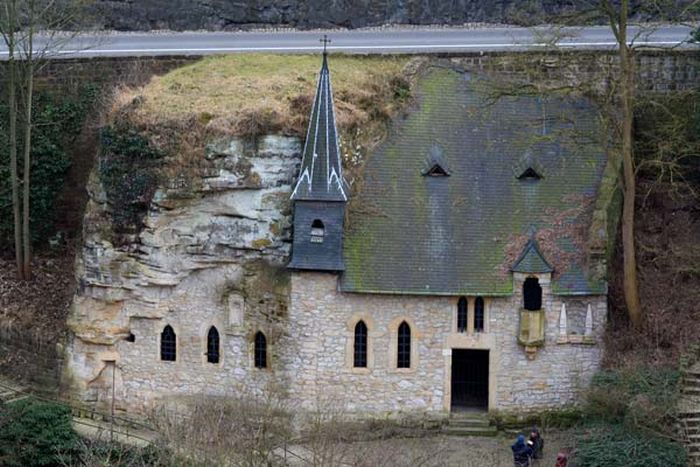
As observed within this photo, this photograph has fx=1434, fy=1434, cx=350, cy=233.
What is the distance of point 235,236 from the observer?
40.2m

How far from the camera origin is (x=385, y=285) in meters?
39.3

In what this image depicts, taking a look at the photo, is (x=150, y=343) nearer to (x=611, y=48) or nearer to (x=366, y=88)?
(x=366, y=88)

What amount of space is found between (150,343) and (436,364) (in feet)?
26.9

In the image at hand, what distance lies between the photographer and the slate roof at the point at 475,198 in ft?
130

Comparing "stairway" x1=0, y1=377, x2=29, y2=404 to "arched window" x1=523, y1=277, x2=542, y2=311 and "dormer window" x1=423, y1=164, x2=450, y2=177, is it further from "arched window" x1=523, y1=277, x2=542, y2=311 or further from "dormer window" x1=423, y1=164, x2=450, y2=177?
"arched window" x1=523, y1=277, x2=542, y2=311

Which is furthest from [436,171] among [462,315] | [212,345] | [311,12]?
[311,12]

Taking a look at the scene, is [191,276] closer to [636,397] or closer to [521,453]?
[521,453]

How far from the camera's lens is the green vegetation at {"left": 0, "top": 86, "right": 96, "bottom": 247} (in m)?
44.7

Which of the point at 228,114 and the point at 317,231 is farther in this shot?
the point at 228,114

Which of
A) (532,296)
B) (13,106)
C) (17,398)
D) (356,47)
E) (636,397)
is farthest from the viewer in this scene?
(356,47)

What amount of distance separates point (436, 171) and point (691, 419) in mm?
10100

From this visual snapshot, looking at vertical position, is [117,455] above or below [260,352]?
below

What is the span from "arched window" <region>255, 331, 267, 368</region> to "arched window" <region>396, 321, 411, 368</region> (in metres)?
3.76

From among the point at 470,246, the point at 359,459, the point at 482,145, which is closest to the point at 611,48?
the point at 482,145
